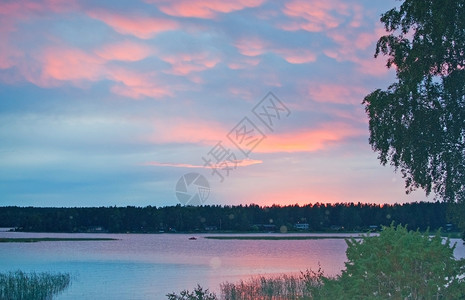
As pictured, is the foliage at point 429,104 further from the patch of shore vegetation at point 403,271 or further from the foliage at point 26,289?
the foliage at point 26,289

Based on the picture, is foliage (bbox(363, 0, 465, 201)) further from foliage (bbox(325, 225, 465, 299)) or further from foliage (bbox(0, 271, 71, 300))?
foliage (bbox(0, 271, 71, 300))

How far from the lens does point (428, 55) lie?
2519 cm

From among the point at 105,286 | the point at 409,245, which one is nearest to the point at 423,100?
the point at 409,245

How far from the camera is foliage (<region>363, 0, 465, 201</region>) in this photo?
81.8 feet

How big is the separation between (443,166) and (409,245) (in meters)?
18.6

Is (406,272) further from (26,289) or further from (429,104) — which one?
(26,289)

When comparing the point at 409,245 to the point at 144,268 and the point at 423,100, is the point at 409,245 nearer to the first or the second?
the point at 423,100

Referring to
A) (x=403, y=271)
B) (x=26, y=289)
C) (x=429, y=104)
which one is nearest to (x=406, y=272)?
(x=403, y=271)

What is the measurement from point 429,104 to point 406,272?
18.9m

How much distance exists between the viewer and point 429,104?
84.4ft

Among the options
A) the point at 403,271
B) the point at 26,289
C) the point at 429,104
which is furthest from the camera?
the point at 26,289

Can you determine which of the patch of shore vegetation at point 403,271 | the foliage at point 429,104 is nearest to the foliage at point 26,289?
the foliage at point 429,104

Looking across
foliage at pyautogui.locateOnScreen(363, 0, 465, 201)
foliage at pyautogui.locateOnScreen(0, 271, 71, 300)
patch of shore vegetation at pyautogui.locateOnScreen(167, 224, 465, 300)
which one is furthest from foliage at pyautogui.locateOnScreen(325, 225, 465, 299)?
foliage at pyautogui.locateOnScreen(0, 271, 71, 300)

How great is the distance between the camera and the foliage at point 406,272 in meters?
8.44
